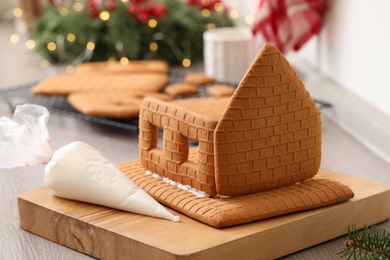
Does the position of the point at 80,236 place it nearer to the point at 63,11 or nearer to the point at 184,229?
the point at 184,229

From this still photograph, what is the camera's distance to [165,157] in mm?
1000

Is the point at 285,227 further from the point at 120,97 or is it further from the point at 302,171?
the point at 120,97

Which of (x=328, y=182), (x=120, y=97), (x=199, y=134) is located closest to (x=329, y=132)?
(x=120, y=97)

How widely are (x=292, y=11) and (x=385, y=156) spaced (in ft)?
2.02

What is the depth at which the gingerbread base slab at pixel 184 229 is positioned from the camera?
2.83 ft

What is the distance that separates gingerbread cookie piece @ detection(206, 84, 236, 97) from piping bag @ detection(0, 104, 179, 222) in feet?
2.09

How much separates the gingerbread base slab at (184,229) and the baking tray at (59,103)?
50 centimetres

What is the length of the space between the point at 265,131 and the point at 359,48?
2.25 ft

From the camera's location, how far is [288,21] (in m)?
1.88

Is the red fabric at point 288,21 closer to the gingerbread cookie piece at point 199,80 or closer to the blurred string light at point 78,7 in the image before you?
the gingerbread cookie piece at point 199,80

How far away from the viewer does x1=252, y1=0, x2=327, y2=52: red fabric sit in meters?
1.80

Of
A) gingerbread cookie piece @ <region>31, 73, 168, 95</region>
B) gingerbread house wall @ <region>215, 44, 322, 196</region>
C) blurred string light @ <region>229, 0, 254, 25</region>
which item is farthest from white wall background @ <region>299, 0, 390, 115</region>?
blurred string light @ <region>229, 0, 254, 25</region>

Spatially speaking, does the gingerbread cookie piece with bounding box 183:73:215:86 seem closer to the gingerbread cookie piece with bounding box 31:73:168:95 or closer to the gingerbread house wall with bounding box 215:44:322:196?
the gingerbread cookie piece with bounding box 31:73:168:95

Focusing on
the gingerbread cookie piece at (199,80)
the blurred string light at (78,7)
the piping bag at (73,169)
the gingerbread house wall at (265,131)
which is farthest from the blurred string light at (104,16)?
the gingerbread house wall at (265,131)
